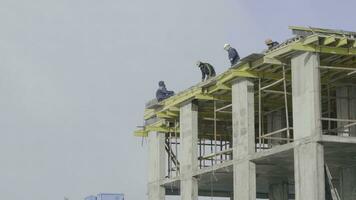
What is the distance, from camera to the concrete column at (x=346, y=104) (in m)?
36.4

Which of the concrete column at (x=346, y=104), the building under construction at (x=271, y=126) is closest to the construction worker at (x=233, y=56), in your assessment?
the building under construction at (x=271, y=126)

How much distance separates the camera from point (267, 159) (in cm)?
3525

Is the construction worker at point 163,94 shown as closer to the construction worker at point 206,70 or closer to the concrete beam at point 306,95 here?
the construction worker at point 206,70

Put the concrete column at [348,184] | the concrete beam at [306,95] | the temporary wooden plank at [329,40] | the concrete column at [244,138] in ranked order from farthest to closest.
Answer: the concrete column at [348,184] → the concrete column at [244,138] → the temporary wooden plank at [329,40] → the concrete beam at [306,95]

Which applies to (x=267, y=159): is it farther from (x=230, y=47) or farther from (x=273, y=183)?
(x=273, y=183)

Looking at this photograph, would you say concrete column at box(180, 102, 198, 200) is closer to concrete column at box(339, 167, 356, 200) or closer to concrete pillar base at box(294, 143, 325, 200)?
concrete column at box(339, 167, 356, 200)

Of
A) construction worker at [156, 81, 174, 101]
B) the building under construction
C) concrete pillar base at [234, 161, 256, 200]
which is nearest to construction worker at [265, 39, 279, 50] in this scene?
the building under construction

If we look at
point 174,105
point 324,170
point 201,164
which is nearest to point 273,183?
point 201,164

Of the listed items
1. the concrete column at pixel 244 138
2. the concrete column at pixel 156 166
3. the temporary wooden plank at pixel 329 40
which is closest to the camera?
the temporary wooden plank at pixel 329 40

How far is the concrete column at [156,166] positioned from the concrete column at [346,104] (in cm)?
1278

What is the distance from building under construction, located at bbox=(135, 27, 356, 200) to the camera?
3139 centimetres

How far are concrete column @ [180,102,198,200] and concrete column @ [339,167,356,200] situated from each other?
7.40 metres

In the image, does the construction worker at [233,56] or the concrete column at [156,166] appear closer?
the construction worker at [233,56]

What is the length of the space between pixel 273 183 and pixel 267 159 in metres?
10.5
